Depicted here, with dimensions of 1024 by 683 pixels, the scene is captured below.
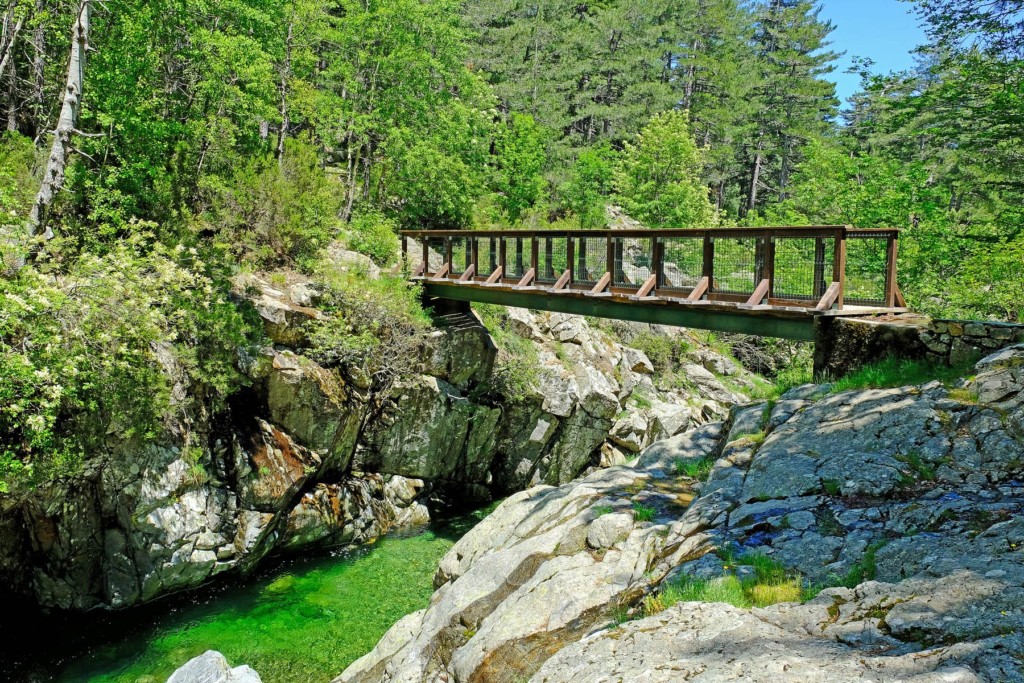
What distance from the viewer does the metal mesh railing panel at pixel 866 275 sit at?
1002 centimetres

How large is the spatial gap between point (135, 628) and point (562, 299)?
10.3 metres

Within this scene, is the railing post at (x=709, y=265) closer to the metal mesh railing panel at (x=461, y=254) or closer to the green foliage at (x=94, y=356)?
the metal mesh railing panel at (x=461, y=254)

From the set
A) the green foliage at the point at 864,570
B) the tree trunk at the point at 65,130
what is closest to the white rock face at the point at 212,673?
the green foliage at the point at 864,570

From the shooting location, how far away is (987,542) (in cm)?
486

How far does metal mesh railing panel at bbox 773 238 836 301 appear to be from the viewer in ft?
32.8

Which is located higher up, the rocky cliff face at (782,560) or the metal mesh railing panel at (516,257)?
the metal mesh railing panel at (516,257)

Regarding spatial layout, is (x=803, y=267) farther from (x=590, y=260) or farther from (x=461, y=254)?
(x=461, y=254)

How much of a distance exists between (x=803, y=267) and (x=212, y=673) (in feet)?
33.2

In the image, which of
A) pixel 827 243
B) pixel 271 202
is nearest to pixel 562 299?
pixel 827 243

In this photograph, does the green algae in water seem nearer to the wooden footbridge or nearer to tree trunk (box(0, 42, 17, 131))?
the wooden footbridge

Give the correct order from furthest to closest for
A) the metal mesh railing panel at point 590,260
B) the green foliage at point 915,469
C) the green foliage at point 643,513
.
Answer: the metal mesh railing panel at point 590,260 → the green foliage at point 643,513 → the green foliage at point 915,469

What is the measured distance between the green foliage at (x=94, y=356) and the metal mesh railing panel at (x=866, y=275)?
11366mm

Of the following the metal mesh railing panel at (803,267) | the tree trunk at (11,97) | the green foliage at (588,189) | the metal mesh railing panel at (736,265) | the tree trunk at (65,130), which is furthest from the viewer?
the green foliage at (588,189)

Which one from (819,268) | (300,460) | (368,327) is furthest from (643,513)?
(368,327)
